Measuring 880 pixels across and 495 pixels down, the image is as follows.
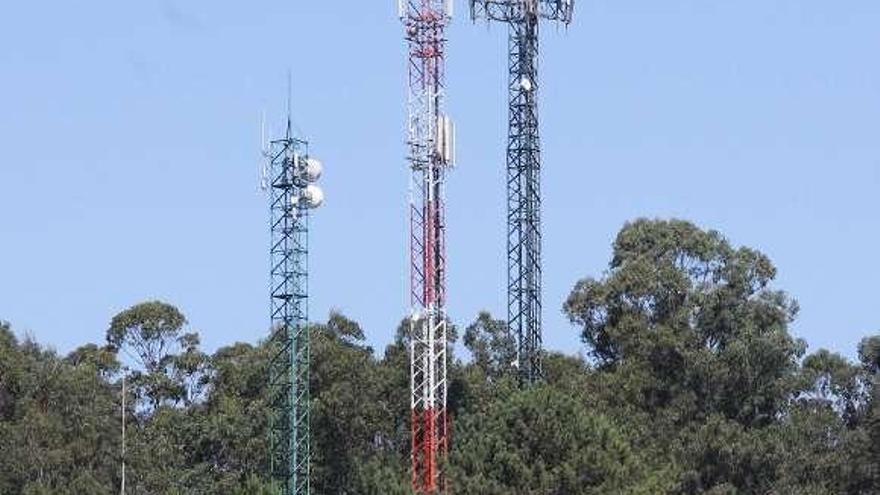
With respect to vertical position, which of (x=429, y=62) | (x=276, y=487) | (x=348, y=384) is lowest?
(x=276, y=487)

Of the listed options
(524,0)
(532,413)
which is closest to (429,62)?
(524,0)

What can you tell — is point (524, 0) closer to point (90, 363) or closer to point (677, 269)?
point (677, 269)

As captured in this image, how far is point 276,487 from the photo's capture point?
63719mm

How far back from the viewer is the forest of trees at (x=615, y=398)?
84250mm

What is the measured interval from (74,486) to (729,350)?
24026 millimetres

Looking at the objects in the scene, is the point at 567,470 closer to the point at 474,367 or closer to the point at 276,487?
the point at 276,487

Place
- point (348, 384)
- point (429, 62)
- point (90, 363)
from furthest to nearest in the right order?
point (90, 363) → point (348, 384) → point (429, 62)

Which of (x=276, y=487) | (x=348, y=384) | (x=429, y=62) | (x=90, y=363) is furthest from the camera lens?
(x=90, y=363)

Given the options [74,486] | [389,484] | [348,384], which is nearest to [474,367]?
[348,384]

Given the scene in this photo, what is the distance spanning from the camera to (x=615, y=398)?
284ft

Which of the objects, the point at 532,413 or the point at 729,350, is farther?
the point at 729,350

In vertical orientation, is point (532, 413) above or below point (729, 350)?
below

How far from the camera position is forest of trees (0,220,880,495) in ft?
276

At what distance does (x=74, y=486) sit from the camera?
8081 cm
